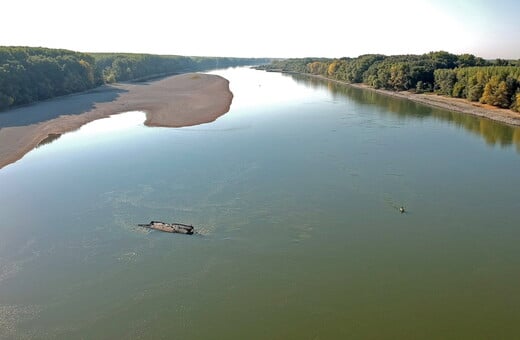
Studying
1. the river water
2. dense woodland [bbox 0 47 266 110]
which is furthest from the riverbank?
dense woodland [bbox 0 47 266 110]

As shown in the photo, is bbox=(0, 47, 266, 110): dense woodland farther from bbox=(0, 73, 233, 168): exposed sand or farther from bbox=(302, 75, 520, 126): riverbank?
bbox=(302, 75, 520, 126): riverbank

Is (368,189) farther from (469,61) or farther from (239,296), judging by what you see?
(469,61)

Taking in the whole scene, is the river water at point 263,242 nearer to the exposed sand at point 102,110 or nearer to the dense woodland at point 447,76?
the exposed sand at point 102,110

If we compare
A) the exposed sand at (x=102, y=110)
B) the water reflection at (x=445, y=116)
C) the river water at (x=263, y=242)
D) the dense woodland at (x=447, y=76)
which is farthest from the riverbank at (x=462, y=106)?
the exposed sand at (x=102, y=110)

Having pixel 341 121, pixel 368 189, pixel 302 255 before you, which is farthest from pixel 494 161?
pixel 302 255

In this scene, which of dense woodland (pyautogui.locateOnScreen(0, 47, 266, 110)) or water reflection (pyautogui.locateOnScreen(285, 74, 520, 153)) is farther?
dense woodland (pyautogui.locateOnScreen(0, 47, 266, 110))

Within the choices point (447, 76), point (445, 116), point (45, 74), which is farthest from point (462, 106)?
point (45, 74)
